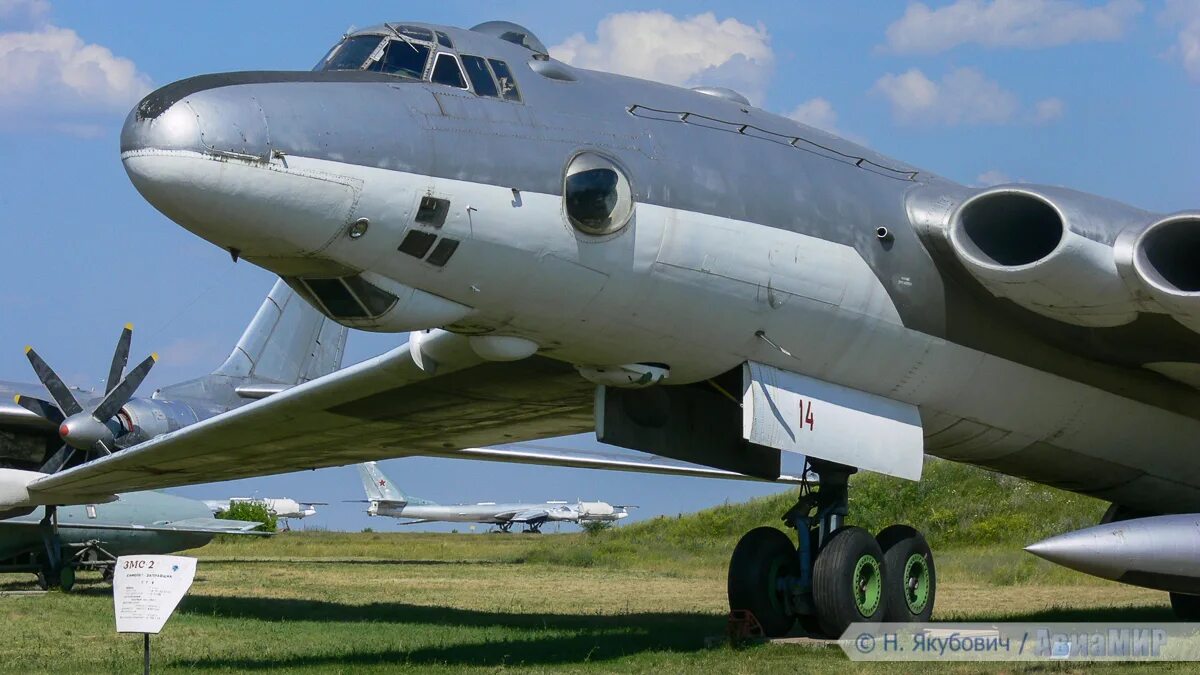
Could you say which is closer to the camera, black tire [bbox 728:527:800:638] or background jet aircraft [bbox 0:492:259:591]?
black tire [bbox 728:527:800:638]

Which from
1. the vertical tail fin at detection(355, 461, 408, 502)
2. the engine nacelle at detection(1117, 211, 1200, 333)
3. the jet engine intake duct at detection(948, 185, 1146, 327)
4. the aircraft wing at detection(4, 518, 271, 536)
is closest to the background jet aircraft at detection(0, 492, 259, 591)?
the aircraft wing at detection(4, 518, 271, 536)

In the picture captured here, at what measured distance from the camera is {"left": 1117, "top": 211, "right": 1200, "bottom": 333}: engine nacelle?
374 inches

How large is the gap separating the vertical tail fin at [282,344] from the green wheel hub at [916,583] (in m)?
16.8

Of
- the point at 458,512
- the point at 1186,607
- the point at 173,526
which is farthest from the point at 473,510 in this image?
the point at 1186,607

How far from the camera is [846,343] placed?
10234mm

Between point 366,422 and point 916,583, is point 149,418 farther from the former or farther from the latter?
point 916,583

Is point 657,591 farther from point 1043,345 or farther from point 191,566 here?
point 191,566

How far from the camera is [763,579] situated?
11.3m

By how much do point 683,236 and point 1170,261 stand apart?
3767mm

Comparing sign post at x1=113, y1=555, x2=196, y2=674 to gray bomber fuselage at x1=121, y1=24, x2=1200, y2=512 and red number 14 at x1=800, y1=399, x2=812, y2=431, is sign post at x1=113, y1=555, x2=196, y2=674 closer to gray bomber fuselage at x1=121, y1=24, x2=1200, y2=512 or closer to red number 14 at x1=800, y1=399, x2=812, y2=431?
gray bomber fuselage at x1=121, y1=24, x2=1200, y2=512

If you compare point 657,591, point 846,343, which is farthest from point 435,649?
point 657,591

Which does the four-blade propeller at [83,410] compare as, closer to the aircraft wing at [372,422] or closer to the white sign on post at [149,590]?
the aircraft wing at [372,422]

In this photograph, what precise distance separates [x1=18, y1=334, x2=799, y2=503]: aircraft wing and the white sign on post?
322 cm

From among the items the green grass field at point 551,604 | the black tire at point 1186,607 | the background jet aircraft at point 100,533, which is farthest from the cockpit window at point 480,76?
the background jet aircraft at point 100,533
